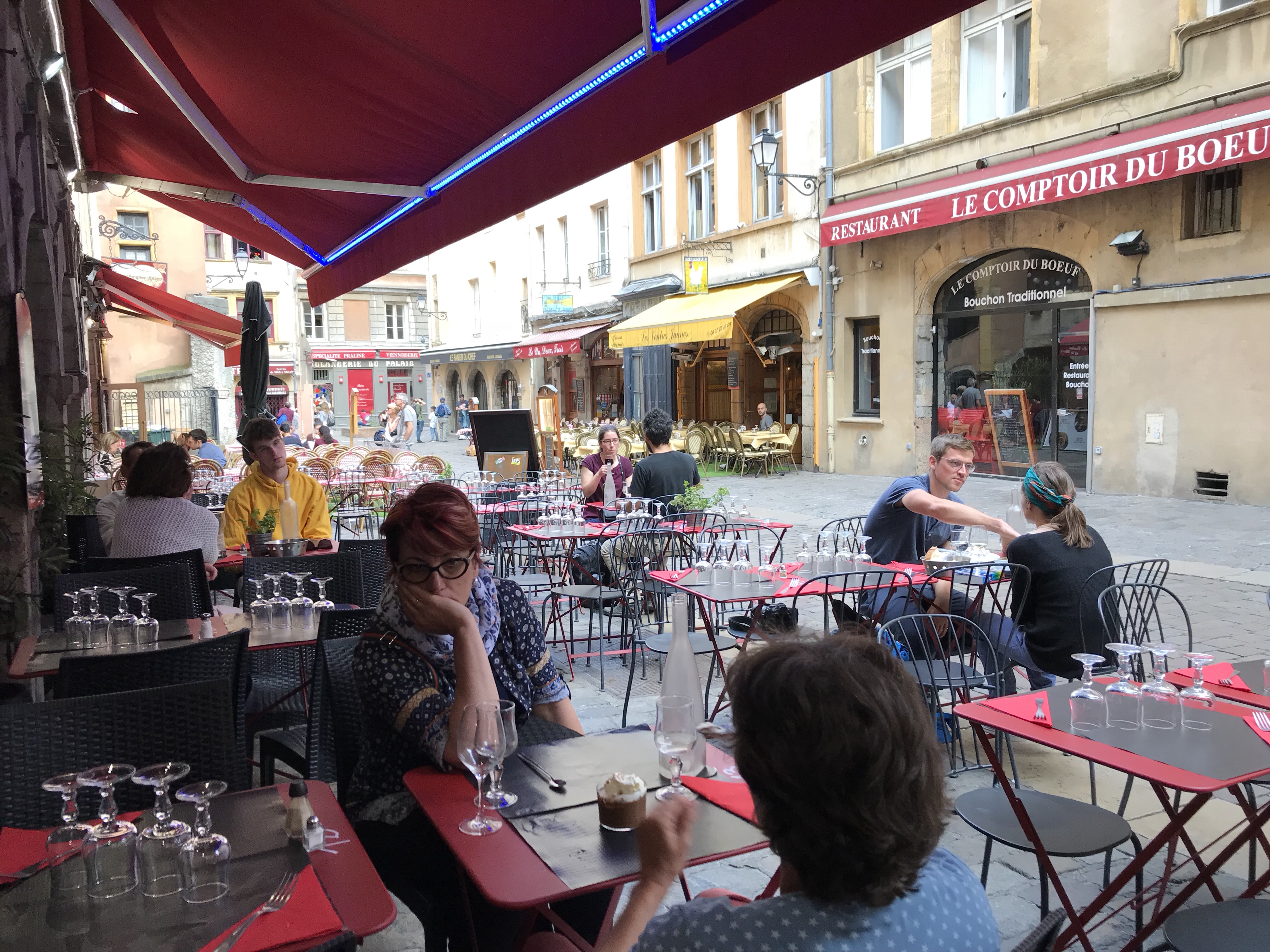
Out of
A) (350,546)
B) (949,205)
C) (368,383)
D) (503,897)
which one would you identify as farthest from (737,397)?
(368,383)

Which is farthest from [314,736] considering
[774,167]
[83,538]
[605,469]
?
[774,167]

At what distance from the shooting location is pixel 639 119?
3.03 m

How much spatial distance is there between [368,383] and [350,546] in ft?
153

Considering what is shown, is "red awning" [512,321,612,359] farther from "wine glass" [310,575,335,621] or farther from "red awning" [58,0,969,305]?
"wine glass" [310,575,335,621]

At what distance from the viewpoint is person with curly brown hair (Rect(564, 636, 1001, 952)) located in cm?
127

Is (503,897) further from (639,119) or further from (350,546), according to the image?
(350,546)

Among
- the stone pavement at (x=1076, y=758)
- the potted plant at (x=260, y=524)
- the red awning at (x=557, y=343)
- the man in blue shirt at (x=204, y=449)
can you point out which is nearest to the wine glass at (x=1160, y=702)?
the stone pavement at (x=1076, y=758)

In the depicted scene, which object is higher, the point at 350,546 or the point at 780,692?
the point at 780,692

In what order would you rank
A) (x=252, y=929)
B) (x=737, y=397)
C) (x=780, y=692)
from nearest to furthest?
(x=780, y=692) → (x=252, y=929) → (x=737, y=397)

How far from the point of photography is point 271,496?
5.74 meters

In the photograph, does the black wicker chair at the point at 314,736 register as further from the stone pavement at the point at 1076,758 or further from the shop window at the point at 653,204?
the shop window at the point at 653,204

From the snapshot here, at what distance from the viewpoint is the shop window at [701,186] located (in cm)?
2138

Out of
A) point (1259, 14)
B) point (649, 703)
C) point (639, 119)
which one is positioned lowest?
point (649, 703)

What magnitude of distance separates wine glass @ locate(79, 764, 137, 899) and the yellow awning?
16.3 metres
